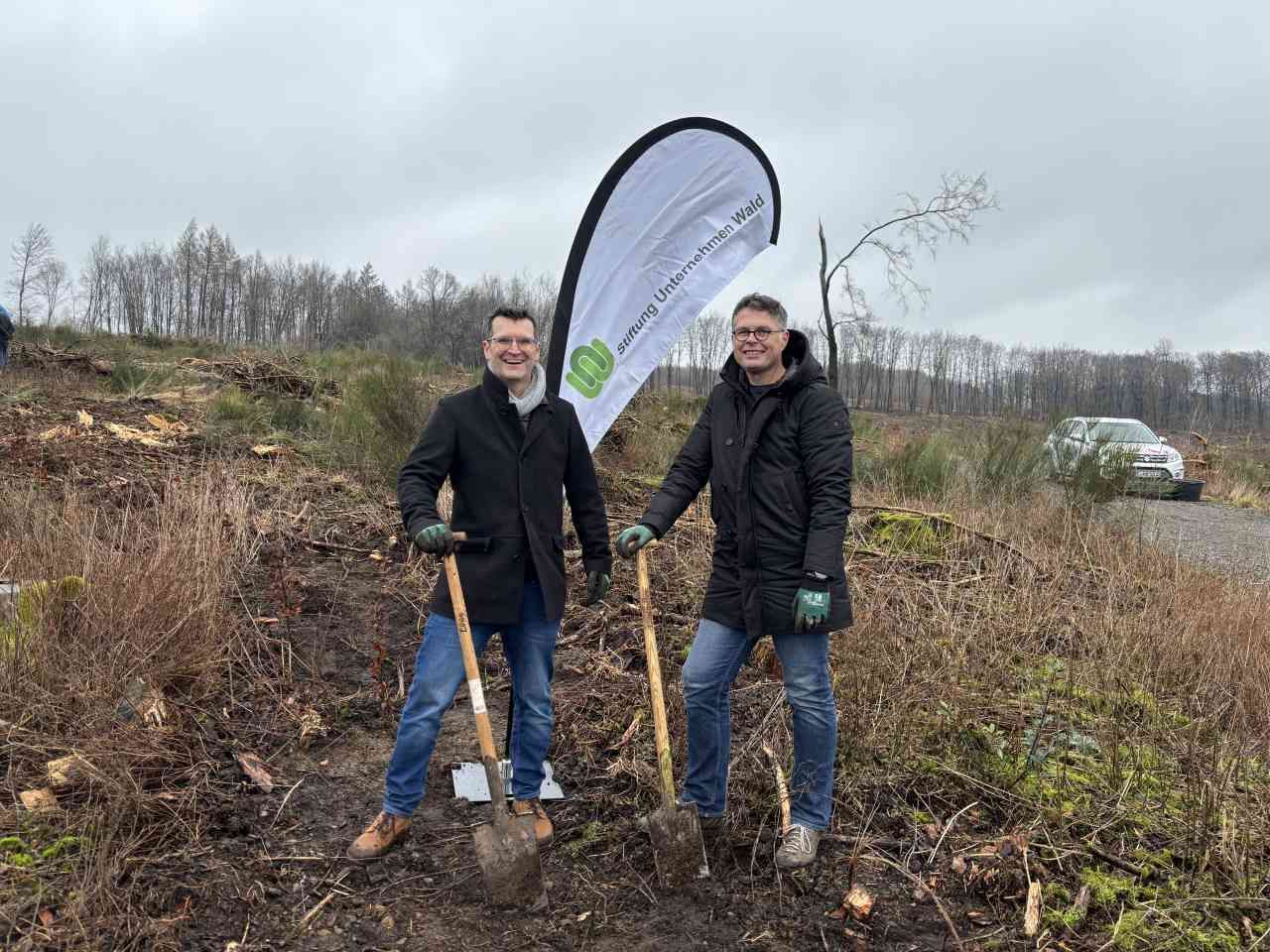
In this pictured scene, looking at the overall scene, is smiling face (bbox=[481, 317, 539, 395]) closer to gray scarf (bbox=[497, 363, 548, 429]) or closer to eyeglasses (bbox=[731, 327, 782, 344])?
gray scarf (bbox=[497, 363, 548, 429])

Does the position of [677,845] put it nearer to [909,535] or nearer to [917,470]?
[909,535]

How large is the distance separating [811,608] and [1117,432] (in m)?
11.4

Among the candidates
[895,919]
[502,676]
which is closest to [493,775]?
[895,919]

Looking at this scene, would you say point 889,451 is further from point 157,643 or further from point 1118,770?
point 157,643

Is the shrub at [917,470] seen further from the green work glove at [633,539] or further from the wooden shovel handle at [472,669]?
the wooden shovel handle at [472,669]

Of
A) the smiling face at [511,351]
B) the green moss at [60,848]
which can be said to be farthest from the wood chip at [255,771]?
the smiling face at [511,351]

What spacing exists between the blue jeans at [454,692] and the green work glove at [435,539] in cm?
29

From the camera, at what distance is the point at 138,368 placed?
12.8m

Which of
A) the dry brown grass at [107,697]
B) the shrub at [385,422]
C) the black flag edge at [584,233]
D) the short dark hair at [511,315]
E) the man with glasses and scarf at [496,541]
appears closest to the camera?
the dry brown grass at [107,697]

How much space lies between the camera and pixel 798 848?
9.66ft

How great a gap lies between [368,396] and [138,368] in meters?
6.94

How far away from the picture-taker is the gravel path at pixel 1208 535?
6.64 metres

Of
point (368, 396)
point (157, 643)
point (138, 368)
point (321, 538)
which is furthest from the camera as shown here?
point (138, 368)

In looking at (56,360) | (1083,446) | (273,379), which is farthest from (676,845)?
(56,360)
